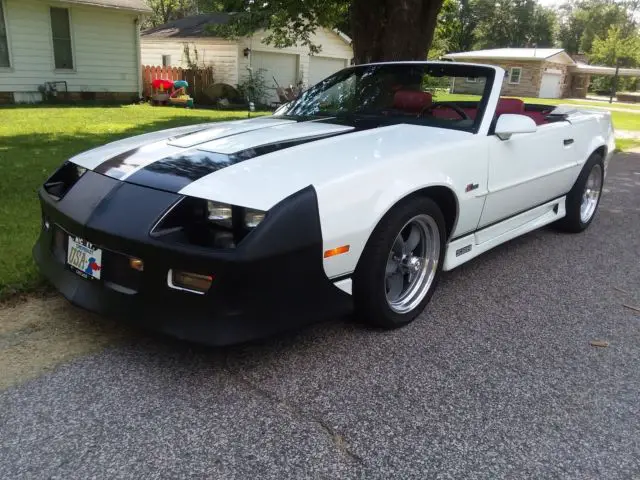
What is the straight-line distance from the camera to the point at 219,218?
7.93 ft

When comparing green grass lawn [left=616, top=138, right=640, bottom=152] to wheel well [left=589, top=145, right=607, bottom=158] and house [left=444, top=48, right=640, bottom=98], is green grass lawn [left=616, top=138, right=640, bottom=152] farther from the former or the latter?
house [left=444, top=48, right=640, bottom=98]

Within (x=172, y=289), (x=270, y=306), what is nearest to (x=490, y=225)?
(x=270, y=306)

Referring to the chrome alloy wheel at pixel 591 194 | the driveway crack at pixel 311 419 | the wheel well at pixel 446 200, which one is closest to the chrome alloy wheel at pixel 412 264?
the wheel well at pixel 446 200

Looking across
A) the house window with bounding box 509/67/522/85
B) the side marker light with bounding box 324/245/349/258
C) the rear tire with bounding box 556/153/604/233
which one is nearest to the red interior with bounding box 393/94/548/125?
the rear tire with bounding box 556/153/604/233

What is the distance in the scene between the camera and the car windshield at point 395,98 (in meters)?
3.73

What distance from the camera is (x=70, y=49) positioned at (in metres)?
15.4

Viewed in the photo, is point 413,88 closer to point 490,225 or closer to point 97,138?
point 490,225

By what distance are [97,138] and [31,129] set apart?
1698mm

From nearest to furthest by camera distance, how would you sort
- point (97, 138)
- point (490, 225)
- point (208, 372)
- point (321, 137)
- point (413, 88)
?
point (208, 372), point (321, 137), point (490, 225), point (413, 88), point (97, 138)

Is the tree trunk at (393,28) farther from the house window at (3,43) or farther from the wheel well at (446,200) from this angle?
the house window at (3,43)

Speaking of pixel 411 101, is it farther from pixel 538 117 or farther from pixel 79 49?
pixel 79 49

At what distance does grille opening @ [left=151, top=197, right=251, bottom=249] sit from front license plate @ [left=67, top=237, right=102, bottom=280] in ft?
1.28

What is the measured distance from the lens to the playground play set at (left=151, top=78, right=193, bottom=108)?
16.3 m

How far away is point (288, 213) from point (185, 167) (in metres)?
0.63
